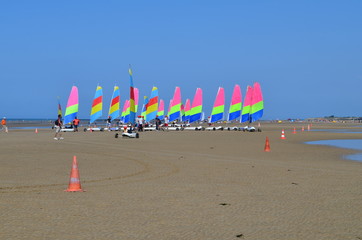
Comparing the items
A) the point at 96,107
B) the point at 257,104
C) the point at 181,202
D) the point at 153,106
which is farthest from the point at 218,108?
the point at 181,202

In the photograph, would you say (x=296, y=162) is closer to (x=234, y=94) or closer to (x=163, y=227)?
(x=163, y=227)

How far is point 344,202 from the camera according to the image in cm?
821

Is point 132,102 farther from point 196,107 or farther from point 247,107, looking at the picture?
point 196,107

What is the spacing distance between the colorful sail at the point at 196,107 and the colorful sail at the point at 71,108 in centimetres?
1443

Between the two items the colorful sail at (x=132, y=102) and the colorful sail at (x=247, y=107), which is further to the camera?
the colorful sail at (x=247, y=107)

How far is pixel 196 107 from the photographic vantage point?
182ft

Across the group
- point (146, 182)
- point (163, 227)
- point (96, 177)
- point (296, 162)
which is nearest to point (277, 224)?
point (163, 227)

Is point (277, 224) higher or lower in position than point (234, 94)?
lower

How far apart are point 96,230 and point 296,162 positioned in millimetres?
10441

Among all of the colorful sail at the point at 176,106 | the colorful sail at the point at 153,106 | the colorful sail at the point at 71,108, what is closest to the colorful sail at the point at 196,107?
the colorful sail at the point at 176,106

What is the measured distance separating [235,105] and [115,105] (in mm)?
12099

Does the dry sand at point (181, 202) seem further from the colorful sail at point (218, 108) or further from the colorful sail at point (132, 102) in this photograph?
the colorful sail at point (218, 108)

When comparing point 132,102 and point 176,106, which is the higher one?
point 176,106

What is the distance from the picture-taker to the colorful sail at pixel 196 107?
181 ft
